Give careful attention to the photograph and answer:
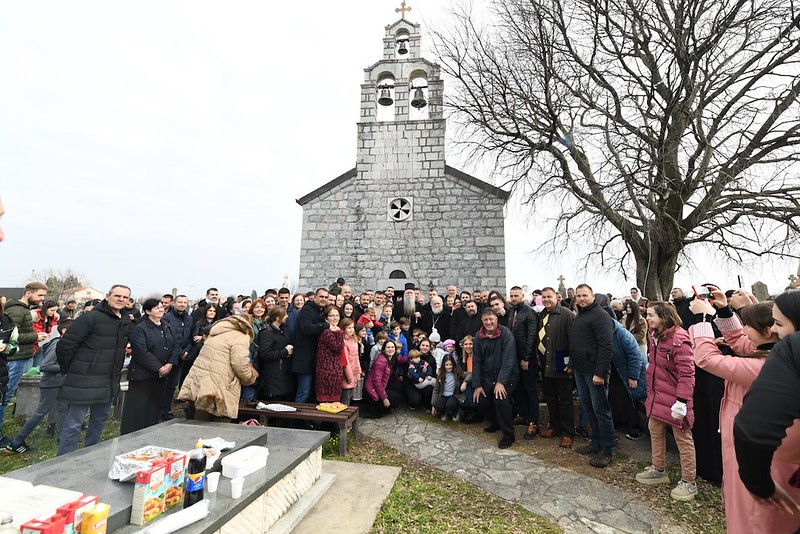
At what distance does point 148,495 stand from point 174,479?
0.79 feet

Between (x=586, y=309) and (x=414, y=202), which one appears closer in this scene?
(x=586, y=309)

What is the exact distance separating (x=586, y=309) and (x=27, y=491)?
18.3 feet

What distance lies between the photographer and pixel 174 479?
262 cm

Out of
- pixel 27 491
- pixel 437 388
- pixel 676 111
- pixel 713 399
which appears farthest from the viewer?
pixel 676 111

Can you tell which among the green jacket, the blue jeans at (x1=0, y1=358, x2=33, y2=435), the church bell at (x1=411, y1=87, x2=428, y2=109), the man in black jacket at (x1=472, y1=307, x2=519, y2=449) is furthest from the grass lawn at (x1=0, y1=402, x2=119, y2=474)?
the church bell at (x1=411, y1=87, x2=428, y2=109)

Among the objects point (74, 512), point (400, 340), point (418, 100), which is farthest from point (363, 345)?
point (418, 100)

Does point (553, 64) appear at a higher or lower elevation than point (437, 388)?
higher

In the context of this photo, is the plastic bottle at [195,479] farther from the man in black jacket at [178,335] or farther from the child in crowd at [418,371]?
the child in crowd at [418,371]

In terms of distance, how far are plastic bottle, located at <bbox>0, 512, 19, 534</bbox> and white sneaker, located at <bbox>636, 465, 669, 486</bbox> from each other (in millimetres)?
5350

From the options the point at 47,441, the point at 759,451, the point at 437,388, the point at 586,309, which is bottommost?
the point at 47,441

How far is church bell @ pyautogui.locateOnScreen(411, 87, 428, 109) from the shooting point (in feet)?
39.2

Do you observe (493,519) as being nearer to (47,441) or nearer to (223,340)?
(223,340)

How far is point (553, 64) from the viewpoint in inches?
393

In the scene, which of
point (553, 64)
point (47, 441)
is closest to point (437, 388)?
point (47, 441)
